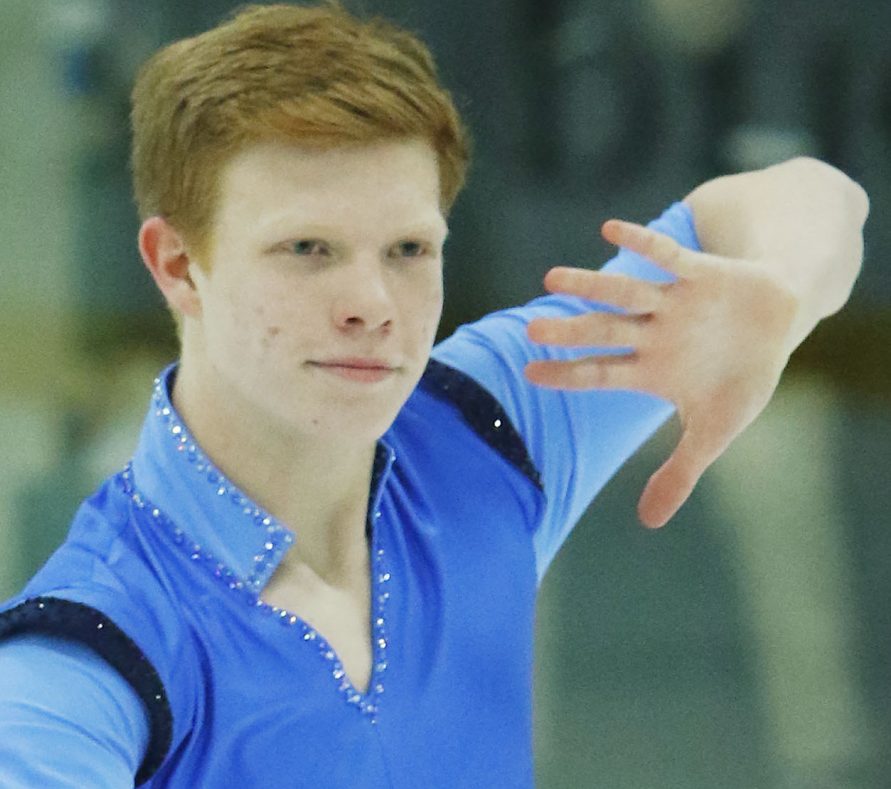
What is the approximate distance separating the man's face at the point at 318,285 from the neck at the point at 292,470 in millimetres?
18

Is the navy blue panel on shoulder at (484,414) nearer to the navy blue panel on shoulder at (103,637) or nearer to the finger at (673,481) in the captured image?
the finger at (673,481)

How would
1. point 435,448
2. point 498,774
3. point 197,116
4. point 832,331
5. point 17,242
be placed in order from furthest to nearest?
1. point 832,331
2. point 17,242
3. point 435,448
4. point 498,774
5. point 197,116

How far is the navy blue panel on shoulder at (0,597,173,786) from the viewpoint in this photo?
0.95 m

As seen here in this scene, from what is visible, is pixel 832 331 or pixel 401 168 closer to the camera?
pixel 401 168

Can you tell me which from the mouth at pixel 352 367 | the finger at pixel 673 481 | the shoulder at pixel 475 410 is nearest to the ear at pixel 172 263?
the mouth at pixel 352 367

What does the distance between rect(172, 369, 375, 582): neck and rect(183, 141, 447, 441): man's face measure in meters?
0.02

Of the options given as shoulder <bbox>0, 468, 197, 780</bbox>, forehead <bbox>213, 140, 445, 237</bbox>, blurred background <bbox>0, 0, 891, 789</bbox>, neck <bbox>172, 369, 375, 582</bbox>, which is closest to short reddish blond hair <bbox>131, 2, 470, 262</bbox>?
forehead <bbox>213, 140, 445, 237</bbox>

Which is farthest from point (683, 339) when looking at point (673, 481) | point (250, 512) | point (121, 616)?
point (121, 616)

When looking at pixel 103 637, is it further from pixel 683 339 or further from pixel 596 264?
pixel 596 264

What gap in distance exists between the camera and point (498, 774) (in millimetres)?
1190

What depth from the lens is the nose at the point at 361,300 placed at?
3.49 feet

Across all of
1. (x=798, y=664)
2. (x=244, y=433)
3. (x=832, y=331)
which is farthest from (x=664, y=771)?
(x=244, y=433)

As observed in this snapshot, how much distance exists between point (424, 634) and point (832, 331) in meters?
2.17

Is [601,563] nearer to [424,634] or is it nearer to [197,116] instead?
[424,634]
